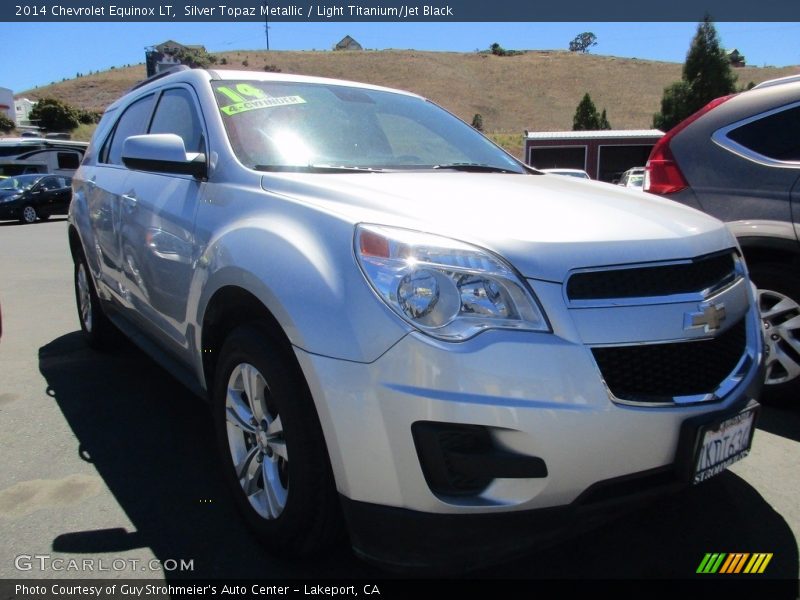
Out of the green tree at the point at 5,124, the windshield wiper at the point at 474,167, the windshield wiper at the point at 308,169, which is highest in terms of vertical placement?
the green tree at the point at 5,124

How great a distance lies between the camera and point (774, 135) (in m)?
3.67

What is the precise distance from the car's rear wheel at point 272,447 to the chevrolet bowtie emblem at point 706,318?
1185mm

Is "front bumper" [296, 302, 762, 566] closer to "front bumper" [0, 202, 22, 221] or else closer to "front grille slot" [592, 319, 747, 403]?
"front grille slot" [592, 319, 747, 403]

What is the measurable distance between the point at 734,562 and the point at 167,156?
2712 millimetres

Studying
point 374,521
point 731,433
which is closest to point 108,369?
point 374,521

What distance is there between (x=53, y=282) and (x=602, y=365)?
8.22 meters

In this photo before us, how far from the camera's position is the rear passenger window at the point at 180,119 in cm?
312

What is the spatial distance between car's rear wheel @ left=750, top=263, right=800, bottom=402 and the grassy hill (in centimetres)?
6707

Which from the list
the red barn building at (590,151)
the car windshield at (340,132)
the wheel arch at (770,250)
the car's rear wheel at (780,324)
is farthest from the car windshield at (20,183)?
the red barn building at (590,151)

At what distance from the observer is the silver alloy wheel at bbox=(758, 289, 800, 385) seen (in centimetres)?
351

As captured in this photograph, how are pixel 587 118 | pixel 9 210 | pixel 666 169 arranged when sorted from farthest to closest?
pixel 587 118 < pixel 9 210 < pixel 666 169

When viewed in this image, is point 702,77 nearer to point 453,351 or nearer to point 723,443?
point 723,443

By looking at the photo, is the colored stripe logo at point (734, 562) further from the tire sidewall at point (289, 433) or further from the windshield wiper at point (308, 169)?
the windshield wiper at point (308, 169)

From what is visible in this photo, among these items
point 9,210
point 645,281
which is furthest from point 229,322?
point 9,210
